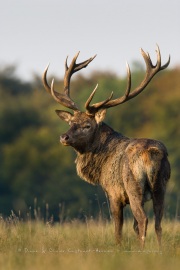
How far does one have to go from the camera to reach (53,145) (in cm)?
4616

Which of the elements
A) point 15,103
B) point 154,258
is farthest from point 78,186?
point 154,258

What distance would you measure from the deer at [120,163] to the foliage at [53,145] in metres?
25.6

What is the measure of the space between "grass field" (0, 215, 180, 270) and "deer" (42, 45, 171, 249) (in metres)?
0.37

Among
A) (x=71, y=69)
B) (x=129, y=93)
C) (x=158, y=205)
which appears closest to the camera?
(x=158, y=205)

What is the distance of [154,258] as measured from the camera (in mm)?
9672

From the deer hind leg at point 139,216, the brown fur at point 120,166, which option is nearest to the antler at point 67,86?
the brown fur at point 120,166

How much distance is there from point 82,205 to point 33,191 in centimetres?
377

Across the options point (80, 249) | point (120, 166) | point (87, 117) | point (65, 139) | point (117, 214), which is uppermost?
point (87, 117)

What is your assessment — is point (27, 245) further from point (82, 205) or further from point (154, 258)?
point (82, 205)

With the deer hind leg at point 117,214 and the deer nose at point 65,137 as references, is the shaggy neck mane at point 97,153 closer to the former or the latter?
the deer nose at point 65,137

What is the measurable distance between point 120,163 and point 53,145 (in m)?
33.9

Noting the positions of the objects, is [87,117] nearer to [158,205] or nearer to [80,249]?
[158,205]

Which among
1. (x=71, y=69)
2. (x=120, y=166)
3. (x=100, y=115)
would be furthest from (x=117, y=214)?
(x=71, y=69)

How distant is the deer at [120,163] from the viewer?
1166 cm
